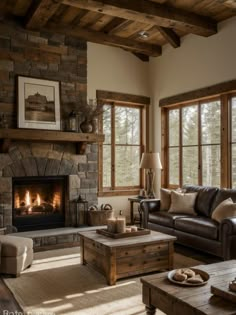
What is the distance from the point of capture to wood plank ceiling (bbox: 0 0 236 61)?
4578 mm

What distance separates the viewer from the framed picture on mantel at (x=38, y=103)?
205 inches

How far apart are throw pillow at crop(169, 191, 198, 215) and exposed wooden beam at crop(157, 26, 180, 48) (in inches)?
114

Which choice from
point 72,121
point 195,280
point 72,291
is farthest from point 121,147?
point 195,280

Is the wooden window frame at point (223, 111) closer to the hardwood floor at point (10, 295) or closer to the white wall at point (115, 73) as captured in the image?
the white wall at point (115, 73)

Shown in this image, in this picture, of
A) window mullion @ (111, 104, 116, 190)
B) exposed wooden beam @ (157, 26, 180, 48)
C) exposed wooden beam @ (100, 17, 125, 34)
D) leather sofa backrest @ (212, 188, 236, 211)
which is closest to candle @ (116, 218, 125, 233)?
leather sofa backrest @ (212, 188, 236, 211)

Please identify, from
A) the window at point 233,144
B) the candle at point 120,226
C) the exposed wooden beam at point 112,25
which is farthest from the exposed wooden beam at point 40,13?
the window at point 233,144

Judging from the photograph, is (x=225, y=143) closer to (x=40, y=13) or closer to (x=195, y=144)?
(x=195, y=144)

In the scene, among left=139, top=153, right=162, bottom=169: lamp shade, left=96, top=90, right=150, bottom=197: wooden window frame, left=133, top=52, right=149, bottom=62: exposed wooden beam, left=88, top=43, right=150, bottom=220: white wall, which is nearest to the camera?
left=139, top=153, right=162, bottom=169: lamp shade

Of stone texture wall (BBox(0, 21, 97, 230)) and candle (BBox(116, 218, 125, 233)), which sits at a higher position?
stone texture wall (BBox(0, 21, 97, 230))

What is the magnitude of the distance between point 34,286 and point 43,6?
371 centimetres

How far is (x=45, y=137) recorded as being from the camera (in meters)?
5.09

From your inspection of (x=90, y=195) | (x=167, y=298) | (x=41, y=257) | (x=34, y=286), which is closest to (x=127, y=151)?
(x=90, y=195)

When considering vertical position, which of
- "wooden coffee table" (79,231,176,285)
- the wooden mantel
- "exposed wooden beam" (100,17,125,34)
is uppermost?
"exposed wooden beam" (100,17,125,34)

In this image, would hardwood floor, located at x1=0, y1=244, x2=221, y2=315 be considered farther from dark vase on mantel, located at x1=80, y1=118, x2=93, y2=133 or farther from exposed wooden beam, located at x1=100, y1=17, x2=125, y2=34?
exposed wooden beam, located at x1=100, y1=17, x2=125, y2=34
